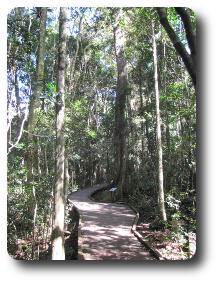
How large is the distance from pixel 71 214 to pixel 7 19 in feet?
18.6

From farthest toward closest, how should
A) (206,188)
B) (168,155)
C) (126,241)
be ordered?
(168,155) → (126,241) → (206,188)

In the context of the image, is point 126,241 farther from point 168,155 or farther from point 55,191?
point 168,155

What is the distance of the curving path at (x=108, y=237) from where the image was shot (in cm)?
438

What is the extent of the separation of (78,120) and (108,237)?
10.6ft

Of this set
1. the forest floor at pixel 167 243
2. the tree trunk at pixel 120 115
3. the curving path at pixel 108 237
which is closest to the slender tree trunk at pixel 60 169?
the curving path at pixel 108 237

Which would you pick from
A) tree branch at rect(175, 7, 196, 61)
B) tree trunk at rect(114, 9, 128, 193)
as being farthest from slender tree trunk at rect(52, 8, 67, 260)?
tree trunk at rect(114, 9, 128, 193)

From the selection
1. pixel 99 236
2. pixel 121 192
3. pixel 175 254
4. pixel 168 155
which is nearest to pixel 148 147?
pixel 121 192

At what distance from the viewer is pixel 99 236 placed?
18.1 ft

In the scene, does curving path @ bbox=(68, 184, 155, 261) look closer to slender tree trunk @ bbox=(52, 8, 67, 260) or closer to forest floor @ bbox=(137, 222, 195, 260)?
forest floor @ bbox=(137, 222, 195, 260)

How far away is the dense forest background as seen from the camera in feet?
14.6

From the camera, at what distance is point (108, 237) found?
5391 millimetres

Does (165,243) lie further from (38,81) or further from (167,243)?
(38,81)

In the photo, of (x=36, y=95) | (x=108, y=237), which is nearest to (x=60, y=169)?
(x=36, y=95)
